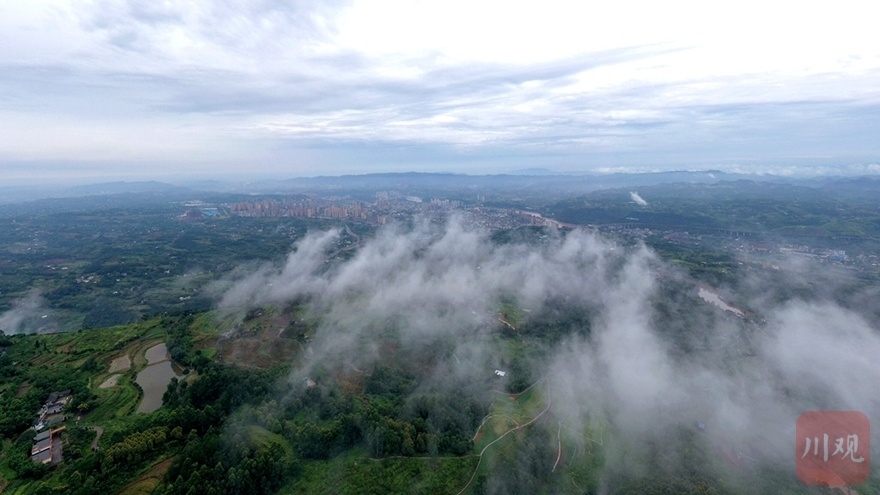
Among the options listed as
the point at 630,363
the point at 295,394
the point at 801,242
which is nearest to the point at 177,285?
the point at 295,394

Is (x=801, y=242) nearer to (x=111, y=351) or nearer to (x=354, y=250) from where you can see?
(x=354, y=250)

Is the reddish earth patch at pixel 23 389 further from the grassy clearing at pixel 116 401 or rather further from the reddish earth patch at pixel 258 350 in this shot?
the reddish earth patch at pixel 258 350

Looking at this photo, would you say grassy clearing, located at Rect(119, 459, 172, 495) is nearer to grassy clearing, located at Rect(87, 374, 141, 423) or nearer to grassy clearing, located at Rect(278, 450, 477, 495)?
grassy clearing, located at Rect(278, 450, 477, 495)

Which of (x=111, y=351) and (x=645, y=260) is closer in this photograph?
(x=111, y=351)

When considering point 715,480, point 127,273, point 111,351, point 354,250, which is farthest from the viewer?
point 354,250

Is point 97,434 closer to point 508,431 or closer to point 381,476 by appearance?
point 381,476

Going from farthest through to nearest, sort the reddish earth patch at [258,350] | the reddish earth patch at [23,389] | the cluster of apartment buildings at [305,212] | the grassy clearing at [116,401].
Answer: the cluster of apartment buildings at [305,212], the reddish earth patch at [258,350], the reddish earth patch at [23,389], the grassy clearing at [116,401]

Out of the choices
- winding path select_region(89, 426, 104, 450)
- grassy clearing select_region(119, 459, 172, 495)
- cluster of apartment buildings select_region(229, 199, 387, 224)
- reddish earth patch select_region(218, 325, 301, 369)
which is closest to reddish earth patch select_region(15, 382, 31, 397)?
winding path select_region(89, 426, 104, 450)

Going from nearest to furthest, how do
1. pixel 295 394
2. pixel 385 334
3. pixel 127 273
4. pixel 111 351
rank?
pixel 295 394 < pixel 111 351 < pixel 385 334 < pixel 127 273

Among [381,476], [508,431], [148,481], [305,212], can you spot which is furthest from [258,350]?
[305,212]

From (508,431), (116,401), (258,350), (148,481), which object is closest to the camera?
(148,481)

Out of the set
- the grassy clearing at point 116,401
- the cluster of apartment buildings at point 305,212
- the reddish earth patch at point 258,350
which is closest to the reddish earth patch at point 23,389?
the grassy clearing at point 116,401
